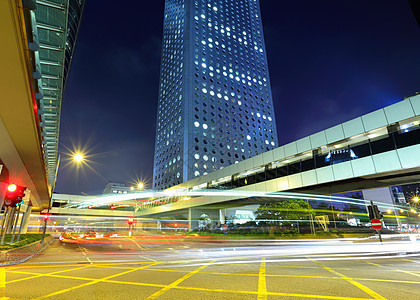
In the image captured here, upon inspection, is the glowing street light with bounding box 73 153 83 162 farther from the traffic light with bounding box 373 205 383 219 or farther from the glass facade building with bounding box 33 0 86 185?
the traffic light with bounding box 373 205 383 219

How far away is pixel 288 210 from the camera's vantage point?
28.1 meters

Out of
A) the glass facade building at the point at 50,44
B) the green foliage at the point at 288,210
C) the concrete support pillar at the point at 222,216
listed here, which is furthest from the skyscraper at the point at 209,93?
the glass facade building at the point at 50,44

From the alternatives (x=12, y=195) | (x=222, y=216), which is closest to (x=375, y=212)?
(x=12, y=195)

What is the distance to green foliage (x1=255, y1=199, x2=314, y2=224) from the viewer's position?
27.8 meters

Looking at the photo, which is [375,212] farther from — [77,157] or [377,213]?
[77,157]

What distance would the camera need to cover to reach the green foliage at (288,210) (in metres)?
27.8

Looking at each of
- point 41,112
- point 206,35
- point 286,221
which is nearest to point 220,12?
point 206,35

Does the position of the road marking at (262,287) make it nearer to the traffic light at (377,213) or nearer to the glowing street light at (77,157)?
the traffic light at (377,213)

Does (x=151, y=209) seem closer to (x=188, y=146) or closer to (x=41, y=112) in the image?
(x=188, y=146)

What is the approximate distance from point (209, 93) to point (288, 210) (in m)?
61.8

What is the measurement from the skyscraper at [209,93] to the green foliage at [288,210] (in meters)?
39.7

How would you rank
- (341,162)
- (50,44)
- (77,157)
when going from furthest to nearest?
(341,162)
(77,157)
(50,44)

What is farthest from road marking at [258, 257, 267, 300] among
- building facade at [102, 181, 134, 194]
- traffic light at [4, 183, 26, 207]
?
building facade at [102, 181, 134, 194]

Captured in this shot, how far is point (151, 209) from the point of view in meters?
57.0
